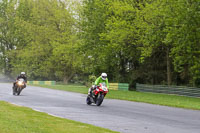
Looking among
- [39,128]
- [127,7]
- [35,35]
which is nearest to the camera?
[39,128]

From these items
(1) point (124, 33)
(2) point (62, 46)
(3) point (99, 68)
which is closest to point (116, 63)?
(3) point (99, 68)

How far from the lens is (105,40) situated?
161 ft

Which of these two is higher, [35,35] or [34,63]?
[35,35]

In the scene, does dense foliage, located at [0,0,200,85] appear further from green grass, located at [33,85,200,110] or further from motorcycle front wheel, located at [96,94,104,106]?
motorcycle front wheel, located at [96,94,104,106]

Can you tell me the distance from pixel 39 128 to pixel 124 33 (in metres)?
34.0

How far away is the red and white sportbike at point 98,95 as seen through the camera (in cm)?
2014

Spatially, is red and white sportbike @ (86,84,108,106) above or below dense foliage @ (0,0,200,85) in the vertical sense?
below

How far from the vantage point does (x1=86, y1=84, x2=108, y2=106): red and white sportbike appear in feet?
66.1

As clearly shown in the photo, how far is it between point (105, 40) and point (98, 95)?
2784 centimetres

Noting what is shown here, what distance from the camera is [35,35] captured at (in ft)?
255

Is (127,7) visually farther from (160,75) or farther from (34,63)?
(34,63)

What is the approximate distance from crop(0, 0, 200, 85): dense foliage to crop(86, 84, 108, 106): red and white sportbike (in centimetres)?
1492

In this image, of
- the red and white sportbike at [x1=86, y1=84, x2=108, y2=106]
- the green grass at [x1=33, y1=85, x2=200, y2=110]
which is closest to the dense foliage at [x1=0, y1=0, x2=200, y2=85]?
the green grass at [x1=33, y1=85, x2=200, y2=110]

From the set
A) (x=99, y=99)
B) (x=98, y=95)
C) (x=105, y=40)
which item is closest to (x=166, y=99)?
(x=98, y=95)
